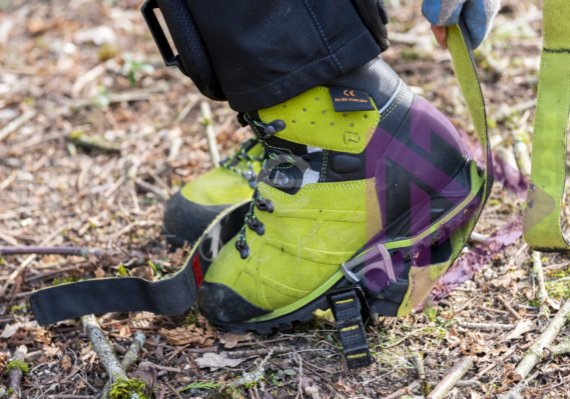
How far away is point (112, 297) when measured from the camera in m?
1.62

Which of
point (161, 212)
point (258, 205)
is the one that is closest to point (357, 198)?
point (258, 205)

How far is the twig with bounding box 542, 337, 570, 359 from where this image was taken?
53.0 inches

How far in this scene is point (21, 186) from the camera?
2699 mm

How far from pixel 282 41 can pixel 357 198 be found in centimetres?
52

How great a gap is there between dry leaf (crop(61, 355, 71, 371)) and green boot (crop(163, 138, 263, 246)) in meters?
0.60

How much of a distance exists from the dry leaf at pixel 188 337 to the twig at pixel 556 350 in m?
1.00

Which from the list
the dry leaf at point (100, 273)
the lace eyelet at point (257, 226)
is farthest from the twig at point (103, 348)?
the lace eyelet at point (257, 226)

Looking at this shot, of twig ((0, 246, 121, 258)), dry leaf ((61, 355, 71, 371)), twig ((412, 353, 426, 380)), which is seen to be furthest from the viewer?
twig ((0, 246, 121, 258))

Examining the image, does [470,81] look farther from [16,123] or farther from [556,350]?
[16,123]

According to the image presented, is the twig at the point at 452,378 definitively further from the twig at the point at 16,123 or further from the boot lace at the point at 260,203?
the twig at the point at 16,123

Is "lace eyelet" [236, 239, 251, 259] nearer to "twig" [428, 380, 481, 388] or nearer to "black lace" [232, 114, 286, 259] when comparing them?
"black lace" [232, 114, 286, 259]

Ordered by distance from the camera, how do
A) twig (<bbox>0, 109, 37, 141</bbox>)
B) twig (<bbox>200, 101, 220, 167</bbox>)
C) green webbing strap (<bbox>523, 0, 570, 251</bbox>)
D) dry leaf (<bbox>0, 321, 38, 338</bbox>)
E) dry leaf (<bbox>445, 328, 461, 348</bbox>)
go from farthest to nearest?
twig (<bbox>0, 109, 37, 141</bbox>)
twig (<bbox>200, 101, 220, 167</bbox>)
dry leaf (<bbox>0, 321, 38, 338</bbox>)
dry leaf (<bbox>445, 328, 461, 348</bbox>)
green webbing strap (<bbox>523, 0, 570, 251</bbox>)

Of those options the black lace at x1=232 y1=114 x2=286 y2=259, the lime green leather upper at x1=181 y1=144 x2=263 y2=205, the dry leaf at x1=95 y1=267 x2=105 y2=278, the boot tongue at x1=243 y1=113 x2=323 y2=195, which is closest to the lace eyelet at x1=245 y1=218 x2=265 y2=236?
the black lace at x1=232 y1=114 x2=286 y2=259

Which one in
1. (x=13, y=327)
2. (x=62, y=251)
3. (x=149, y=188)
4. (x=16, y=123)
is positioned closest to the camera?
(x=13, y=327)
